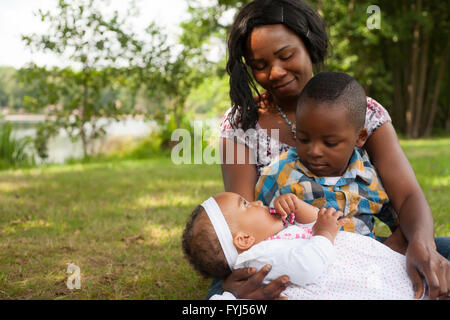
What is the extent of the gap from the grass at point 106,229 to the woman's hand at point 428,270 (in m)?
1.33

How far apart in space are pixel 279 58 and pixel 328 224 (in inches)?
37.1

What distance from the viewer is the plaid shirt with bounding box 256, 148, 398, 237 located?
6.86 feet

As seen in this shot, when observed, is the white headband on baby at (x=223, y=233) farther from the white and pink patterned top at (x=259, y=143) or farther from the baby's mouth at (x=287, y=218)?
the white and pink patterned top at (x=259, y=143)

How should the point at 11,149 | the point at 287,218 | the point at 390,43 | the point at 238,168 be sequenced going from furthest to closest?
the point at 390,43
the point at 11,149
the point at 238,168
the point at 287,218

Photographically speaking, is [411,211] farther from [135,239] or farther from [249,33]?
[135,239]

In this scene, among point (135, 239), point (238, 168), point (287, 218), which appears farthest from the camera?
point (135, 239)

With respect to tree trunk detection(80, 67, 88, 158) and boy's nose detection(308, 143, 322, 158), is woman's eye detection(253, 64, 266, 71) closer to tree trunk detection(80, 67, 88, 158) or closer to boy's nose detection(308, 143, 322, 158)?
boy's nose detection(308, 143, 322, 158)

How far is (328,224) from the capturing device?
6.05 ft

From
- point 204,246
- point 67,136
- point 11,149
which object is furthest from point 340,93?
point 67,136

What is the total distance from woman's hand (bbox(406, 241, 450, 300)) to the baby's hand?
0.54 m

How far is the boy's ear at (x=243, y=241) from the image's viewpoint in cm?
190

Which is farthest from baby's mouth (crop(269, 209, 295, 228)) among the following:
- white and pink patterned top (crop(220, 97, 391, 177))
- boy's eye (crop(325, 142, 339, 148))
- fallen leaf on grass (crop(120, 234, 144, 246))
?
fallen leaf on grass (crop(120, 234, 144, 246))

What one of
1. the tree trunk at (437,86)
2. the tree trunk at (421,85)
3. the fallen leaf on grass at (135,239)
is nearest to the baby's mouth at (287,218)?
the fallen leaf on grass at (135,239)
